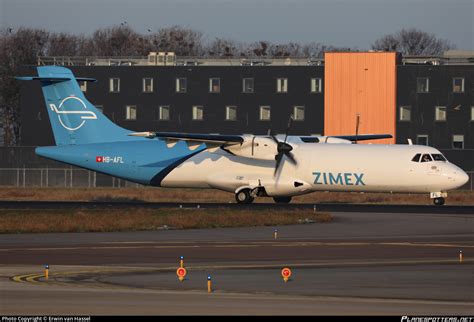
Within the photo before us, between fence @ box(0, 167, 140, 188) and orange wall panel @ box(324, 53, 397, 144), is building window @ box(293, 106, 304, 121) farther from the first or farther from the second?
fence @ box(0, 167, 140, 188)

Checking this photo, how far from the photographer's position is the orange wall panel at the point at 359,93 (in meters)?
78.2

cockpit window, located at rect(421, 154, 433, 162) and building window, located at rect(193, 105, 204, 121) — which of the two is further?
building window, located at rect(193, 105, 204, 121)

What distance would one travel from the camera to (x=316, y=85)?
79500 millimetres

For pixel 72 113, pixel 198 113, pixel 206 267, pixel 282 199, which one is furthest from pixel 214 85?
pixel 206 267

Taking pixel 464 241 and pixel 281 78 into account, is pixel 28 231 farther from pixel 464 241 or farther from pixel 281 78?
pixel 281 78

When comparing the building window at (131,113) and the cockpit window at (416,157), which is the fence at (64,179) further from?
the cockpit window at (416,157)

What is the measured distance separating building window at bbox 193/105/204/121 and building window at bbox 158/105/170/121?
220cm

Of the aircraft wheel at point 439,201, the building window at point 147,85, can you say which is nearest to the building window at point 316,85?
the building window at point 147,85

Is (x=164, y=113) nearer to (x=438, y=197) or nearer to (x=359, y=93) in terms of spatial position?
(x=359, y=93)

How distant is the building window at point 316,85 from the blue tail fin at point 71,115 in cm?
3045

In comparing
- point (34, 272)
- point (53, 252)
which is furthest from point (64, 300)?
point (53, 252)

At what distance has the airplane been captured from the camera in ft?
155

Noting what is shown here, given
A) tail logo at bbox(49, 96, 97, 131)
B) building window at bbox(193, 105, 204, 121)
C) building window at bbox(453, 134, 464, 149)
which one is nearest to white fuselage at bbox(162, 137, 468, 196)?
tail logo at bbox(49, 96, 97, 131)
